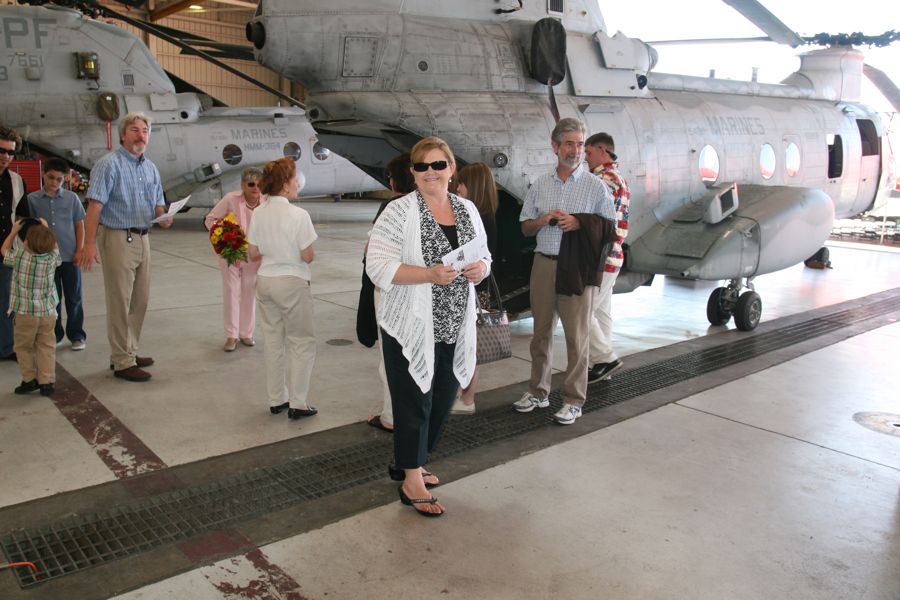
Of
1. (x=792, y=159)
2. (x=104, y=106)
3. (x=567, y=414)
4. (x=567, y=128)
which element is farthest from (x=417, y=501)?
(x=104, y=106)

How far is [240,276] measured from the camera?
6102 millimetres

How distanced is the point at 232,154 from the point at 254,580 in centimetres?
1227

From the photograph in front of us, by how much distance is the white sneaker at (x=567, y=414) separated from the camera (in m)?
4.55

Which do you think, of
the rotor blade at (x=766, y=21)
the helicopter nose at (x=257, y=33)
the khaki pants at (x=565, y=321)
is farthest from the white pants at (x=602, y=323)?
the rotor blade at (x=766, y=21)

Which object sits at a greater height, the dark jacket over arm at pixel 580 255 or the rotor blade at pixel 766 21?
the rotor blade at pixel 766 21

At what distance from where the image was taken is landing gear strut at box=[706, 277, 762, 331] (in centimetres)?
716

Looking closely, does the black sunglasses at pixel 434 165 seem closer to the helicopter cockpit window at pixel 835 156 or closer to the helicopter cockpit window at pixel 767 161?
the helicopter cockpit window at pixel 767 161

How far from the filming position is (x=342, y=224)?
656 inches

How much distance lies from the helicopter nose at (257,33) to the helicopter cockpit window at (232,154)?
8494mm

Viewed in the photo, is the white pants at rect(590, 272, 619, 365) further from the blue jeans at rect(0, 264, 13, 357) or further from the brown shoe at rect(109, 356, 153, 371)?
the blue jeans at rect(0, 264, 13, 357)

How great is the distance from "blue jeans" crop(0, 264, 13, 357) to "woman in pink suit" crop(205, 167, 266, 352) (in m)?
1.53

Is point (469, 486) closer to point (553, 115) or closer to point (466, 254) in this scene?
point (466, 254)

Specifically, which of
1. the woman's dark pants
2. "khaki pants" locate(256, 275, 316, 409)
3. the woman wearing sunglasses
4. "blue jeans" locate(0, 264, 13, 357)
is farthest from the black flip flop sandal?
"blue jeans" locate(0, 264, 13, 357)

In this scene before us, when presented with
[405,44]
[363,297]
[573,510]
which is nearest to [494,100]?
[405,44]
